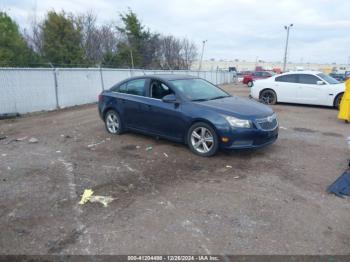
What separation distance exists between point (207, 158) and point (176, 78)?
6.70 feet

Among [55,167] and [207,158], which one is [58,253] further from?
[207,158]

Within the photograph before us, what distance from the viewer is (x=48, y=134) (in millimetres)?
8461

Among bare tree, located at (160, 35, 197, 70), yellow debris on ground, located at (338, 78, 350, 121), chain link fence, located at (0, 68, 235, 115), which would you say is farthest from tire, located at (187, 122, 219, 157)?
bare tree, located at (160, 35, 197, 70)

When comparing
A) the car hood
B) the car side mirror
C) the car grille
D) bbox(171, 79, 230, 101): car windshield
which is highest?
bbox(171, 79, 230, 101): car windshield

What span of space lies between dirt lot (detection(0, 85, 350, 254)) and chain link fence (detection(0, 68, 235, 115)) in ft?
15.1

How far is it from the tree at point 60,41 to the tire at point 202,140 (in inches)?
1014

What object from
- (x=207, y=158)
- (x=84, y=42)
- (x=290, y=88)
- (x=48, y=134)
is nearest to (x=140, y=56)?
(x=84, y=42)

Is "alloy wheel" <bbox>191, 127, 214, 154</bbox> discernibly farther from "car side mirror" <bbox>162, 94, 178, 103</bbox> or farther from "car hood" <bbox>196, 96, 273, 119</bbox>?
"car side mirror" <bbox>162, 94, 178, 103</bbox>

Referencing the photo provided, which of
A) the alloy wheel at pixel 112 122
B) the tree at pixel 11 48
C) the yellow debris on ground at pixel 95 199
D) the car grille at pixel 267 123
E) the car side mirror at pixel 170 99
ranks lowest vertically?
the yellow debris on ground at pixel 95 199

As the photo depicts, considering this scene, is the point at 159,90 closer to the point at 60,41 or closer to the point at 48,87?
the point at 48,87

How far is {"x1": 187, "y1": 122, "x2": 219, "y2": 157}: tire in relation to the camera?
5984 mm

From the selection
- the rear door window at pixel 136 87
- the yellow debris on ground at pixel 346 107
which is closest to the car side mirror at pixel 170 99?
the rear door window at pixel 136 87

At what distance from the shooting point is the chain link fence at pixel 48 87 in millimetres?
11344

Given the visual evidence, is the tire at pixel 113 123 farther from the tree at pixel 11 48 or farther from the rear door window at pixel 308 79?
the tree at pixel 11 48
